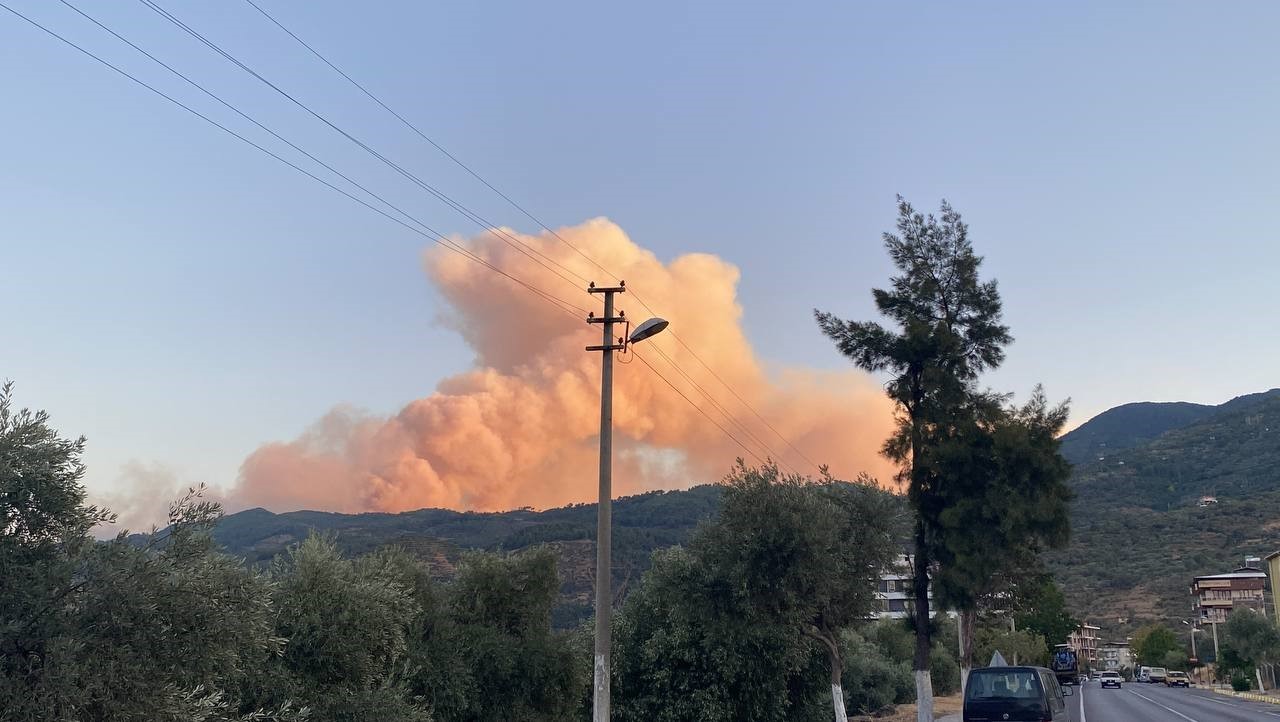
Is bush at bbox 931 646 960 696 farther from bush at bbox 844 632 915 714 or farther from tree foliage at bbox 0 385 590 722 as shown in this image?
tree foliage at bbox 0 385 590 722

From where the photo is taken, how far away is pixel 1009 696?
25.0 metres

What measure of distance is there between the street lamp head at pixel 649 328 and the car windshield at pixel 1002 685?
1218 centimetres

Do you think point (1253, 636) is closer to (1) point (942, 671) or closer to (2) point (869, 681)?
(1) point (942, 671)

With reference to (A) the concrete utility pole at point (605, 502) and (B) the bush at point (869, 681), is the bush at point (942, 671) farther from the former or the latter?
(A) the concrete utility pole at point (605, 502)

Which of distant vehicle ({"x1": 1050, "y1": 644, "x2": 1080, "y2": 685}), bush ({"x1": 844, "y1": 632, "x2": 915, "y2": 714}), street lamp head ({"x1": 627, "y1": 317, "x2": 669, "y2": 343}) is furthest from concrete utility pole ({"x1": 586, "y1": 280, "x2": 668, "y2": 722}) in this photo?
distant vehicle ({"x1": 1050, "y1": 644, "x2": 1080, "y2": 685})

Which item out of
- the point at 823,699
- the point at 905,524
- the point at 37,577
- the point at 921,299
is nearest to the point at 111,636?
the point at 37,577

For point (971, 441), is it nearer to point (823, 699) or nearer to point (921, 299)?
point (921, 299)

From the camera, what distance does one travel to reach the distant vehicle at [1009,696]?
2452cm

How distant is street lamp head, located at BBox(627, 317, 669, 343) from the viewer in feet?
83.6

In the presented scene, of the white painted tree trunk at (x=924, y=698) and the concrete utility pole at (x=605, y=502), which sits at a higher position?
the concrete utility pole at (x=605, y=502)

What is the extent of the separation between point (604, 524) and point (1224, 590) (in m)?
161

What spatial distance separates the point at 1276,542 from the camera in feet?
554

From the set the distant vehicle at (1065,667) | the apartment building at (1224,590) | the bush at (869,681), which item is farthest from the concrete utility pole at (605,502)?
the apartment building at (1224,590)

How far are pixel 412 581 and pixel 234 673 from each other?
73.3ft
